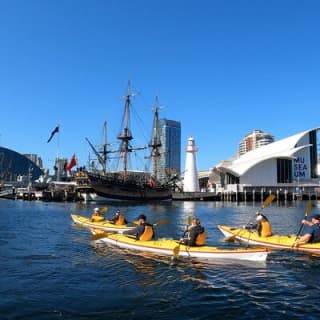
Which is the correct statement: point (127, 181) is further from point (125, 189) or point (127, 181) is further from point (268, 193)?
point (268, 193)

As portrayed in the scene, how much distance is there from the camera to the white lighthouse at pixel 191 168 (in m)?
114

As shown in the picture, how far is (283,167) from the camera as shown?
124 m

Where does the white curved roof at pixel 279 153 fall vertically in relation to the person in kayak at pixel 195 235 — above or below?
above

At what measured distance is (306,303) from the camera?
42.7 ft

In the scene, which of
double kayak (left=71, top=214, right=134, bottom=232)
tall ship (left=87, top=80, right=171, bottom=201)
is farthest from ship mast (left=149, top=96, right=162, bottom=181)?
double kayak (left=71, top=214, right=134, bottom=232)

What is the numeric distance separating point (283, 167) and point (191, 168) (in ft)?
103

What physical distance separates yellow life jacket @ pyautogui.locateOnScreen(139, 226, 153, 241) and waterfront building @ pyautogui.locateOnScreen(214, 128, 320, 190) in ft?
325

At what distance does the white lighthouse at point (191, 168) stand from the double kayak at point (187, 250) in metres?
91.6

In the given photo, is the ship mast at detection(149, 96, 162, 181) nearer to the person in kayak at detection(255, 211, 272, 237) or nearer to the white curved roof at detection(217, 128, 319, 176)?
the white curved roof at detection(217, 128, 319, 176)

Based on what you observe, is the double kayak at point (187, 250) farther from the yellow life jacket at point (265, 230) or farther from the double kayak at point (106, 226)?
the double kayak at point (106, 226)

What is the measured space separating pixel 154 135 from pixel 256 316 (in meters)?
105

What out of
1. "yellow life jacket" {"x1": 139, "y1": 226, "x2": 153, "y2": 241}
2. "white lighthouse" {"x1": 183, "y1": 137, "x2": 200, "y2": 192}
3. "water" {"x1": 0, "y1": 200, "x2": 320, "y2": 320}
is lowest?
"water" {"x1": 0, "y1": 200, "x2": 320, "y2": 320}

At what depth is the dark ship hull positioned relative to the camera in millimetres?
92500

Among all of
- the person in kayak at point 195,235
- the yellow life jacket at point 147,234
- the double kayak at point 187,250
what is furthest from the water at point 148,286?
the yellow life jacket at point 147,234
